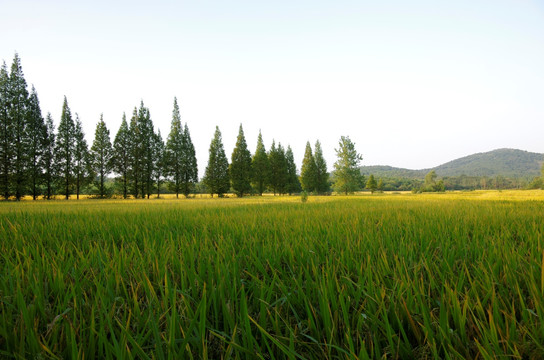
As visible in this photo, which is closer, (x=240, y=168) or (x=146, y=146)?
(x=146, y=146)

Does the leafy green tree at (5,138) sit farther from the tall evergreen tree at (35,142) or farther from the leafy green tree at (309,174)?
the leafy green tree at (309,174)

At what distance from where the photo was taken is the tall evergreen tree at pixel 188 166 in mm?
34312

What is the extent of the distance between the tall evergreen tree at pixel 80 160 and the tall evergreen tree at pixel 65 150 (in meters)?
0.35

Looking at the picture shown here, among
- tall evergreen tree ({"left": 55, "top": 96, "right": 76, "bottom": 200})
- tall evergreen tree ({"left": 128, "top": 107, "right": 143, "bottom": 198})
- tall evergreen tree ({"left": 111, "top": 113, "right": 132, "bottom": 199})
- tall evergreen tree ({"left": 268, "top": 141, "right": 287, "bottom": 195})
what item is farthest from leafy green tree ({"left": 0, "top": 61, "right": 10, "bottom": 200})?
tall evergreen tree ({"left": 268, "top": 141, "right": 287, "bottom": 195})

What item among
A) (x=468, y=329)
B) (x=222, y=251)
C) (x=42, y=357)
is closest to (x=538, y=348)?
(x=468, y=329)

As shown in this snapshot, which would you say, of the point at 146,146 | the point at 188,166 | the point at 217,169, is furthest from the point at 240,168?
the point at 146,146

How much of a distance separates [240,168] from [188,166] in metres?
8.41

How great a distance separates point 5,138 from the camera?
20984 millimetres

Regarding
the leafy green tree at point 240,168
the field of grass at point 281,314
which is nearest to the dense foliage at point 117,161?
the leafy green tree at point 240,168

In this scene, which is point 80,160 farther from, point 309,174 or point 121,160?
point 309,174

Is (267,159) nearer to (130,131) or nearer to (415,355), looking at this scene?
(130,131)

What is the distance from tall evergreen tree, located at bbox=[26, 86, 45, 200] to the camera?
22.8 metres

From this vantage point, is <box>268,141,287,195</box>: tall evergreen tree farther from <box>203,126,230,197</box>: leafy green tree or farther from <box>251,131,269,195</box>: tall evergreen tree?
<box>203,126,230,197</box>: leafy green tree

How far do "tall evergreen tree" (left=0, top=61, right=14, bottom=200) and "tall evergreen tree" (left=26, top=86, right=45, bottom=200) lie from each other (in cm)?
138
